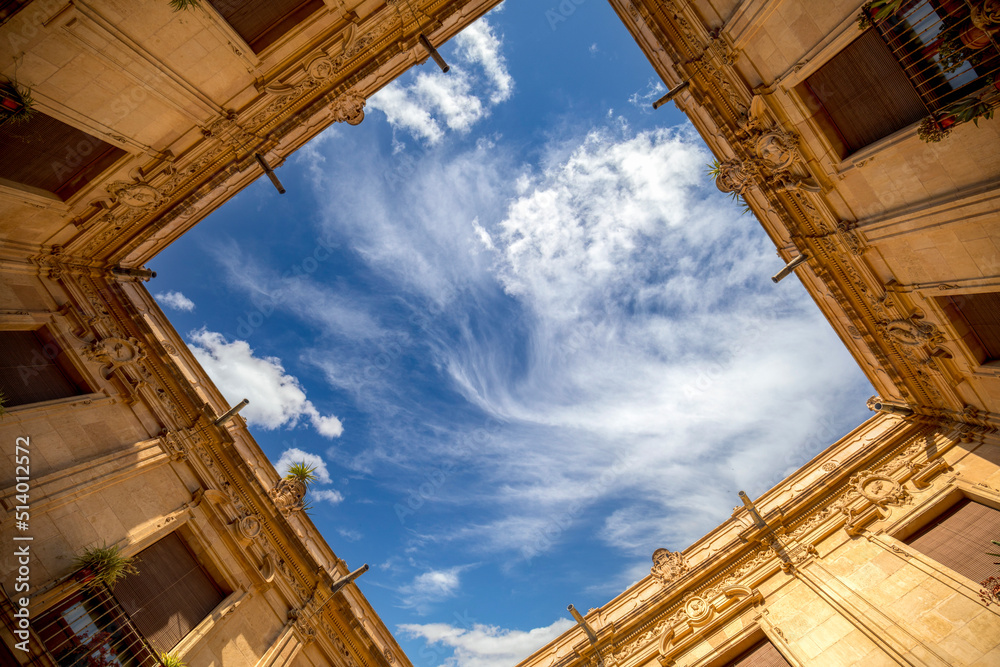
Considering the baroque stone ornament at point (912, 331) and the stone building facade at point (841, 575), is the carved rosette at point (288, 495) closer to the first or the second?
the stone building facade at point (841, 575)

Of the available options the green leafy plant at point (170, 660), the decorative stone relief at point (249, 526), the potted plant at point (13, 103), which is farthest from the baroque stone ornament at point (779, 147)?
the green leafy plant at point (170, 660)

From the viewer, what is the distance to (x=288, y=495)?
11.4m

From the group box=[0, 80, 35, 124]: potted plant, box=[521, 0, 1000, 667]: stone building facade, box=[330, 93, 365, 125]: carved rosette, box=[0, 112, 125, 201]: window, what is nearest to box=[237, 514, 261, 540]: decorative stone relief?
box=[0, 112, 125, 201]: window

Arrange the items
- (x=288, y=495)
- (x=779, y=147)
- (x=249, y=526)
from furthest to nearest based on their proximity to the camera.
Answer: (x=288, y=495) < (x=249, y=526) < (x=779, y=147)

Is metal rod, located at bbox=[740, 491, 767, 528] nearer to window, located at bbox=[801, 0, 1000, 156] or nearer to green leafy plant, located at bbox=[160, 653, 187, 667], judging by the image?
window, located at bbox=[801, 0, 1000, 156]

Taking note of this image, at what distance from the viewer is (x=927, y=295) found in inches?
376

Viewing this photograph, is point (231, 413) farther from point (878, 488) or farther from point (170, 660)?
point (878, 488)

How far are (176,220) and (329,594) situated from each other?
983 cm

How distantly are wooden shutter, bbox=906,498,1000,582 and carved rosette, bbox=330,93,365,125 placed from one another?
1553 cm

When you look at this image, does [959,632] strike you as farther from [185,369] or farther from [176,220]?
[176,220]

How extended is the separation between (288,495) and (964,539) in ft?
48.9

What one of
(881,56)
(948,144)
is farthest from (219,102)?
(948,144)

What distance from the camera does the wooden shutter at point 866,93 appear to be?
7992 millimetres

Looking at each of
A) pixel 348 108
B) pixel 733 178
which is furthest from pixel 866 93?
pixel 348 108
